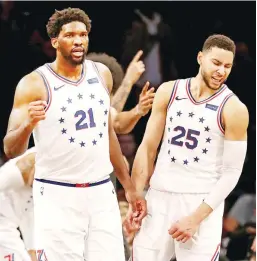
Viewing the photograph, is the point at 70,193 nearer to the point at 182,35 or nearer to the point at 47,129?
the point at 47,129

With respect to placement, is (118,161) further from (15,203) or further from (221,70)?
(15,203)

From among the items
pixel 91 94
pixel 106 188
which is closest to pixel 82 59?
pixel 91 94

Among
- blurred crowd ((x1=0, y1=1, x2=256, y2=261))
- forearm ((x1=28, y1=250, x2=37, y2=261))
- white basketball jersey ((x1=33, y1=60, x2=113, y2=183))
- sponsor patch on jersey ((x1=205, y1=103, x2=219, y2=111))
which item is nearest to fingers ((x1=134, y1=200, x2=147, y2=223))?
white basketball jersey ((x1=33, y1=60, x2=113, y2=183))

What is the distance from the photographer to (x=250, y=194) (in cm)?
785

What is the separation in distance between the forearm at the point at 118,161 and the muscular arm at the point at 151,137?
0.34ft

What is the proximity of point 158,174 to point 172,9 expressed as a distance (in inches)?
→ 130

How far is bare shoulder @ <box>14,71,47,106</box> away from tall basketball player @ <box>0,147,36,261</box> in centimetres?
91

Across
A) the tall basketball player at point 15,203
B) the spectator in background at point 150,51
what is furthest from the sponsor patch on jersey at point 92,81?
the spectator in background at point 150,51

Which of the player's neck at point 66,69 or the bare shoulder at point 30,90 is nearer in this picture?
the bare shoulder at point 30,90

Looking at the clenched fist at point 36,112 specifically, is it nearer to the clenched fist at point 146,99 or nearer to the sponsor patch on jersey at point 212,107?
the clenched fist at point 146,99

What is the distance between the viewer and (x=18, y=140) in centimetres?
443

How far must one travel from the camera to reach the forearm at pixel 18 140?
4.36 meters

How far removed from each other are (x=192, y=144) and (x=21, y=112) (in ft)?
3.39

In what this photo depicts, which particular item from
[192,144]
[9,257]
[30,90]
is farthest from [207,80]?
[9,257]
